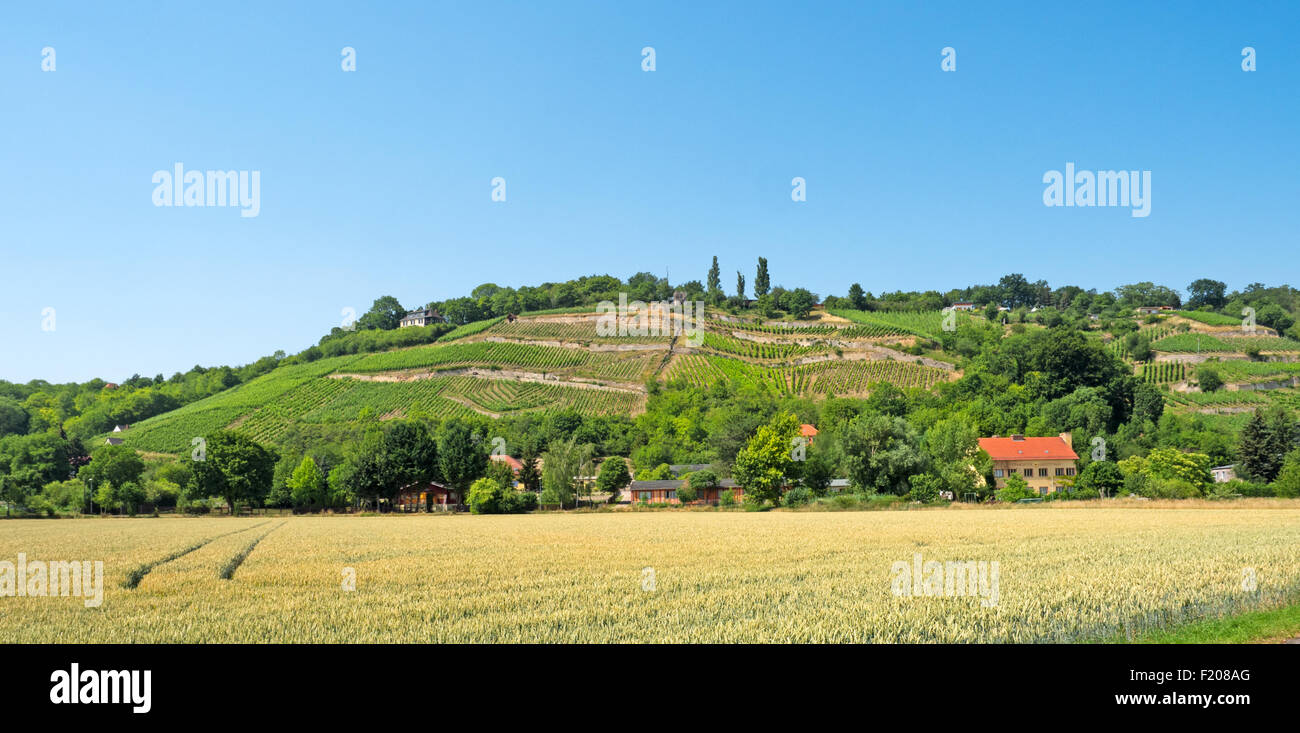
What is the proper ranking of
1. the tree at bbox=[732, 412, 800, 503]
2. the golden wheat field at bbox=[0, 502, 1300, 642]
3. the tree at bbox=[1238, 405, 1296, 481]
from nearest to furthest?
the golden wheat field at bbox=[0, 502, 1300, 642] → the tree at bbox=[732, 412, 800, 503] → the tree at bbox=[1238, 405, 1296, 481]

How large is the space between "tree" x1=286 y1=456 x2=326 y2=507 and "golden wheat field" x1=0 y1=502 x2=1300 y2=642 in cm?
5036

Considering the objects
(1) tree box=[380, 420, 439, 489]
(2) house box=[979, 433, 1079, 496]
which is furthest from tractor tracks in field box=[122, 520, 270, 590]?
(2) house box=[979, 433, 1079, 496]

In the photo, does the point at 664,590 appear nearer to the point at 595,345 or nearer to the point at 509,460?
the point at 509,460

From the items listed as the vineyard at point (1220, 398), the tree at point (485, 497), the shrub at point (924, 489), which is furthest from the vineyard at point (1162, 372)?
the tree at point (485, 497)

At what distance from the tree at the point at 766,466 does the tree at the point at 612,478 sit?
25906 mm

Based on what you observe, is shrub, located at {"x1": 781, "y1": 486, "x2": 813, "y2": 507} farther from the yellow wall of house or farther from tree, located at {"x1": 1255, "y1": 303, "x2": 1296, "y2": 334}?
tree, located at {"x1": 1255, "y1": 303, "x2": 1296, "y2": 334}

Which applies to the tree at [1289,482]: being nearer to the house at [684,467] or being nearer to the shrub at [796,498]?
the shrub at [796,498]

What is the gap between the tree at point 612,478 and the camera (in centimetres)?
9669

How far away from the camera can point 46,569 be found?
2466 cm

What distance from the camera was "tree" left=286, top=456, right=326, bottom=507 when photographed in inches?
3332
